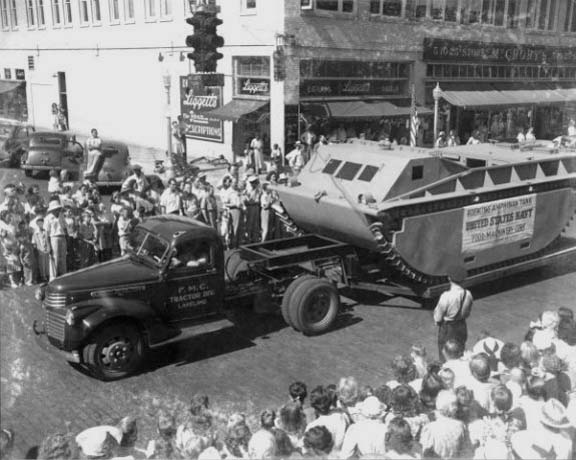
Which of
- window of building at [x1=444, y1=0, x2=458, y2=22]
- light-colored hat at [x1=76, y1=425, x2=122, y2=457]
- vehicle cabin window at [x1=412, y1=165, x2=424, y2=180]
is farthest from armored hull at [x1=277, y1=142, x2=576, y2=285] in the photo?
window of building at [x1=444, y1=0, x2=458, y2=22]

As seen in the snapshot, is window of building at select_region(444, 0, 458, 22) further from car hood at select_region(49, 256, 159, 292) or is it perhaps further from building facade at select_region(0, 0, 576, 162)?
car hood at select_region(49, 256, 159, 292)

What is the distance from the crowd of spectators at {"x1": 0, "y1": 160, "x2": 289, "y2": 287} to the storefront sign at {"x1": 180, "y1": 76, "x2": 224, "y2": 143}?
36.9ft

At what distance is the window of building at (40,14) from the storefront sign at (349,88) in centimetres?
1589

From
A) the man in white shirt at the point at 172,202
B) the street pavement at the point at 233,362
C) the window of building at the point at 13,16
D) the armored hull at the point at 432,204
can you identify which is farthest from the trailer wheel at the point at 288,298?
the window of building at the point at 13,16

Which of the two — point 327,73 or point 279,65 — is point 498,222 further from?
point 327,73

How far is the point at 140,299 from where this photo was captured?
344 inches

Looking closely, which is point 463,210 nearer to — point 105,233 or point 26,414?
point 105,233

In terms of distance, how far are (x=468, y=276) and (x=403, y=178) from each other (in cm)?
204

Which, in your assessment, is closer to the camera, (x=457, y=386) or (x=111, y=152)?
(x=457, y=386)

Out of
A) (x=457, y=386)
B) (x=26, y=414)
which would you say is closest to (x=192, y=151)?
(x=26, y=414)

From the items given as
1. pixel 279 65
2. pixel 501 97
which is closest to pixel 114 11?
pixel 279 65

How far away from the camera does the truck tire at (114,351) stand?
8258 millimetres

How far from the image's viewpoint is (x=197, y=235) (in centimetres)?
913

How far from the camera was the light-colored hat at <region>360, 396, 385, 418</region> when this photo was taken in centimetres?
561
